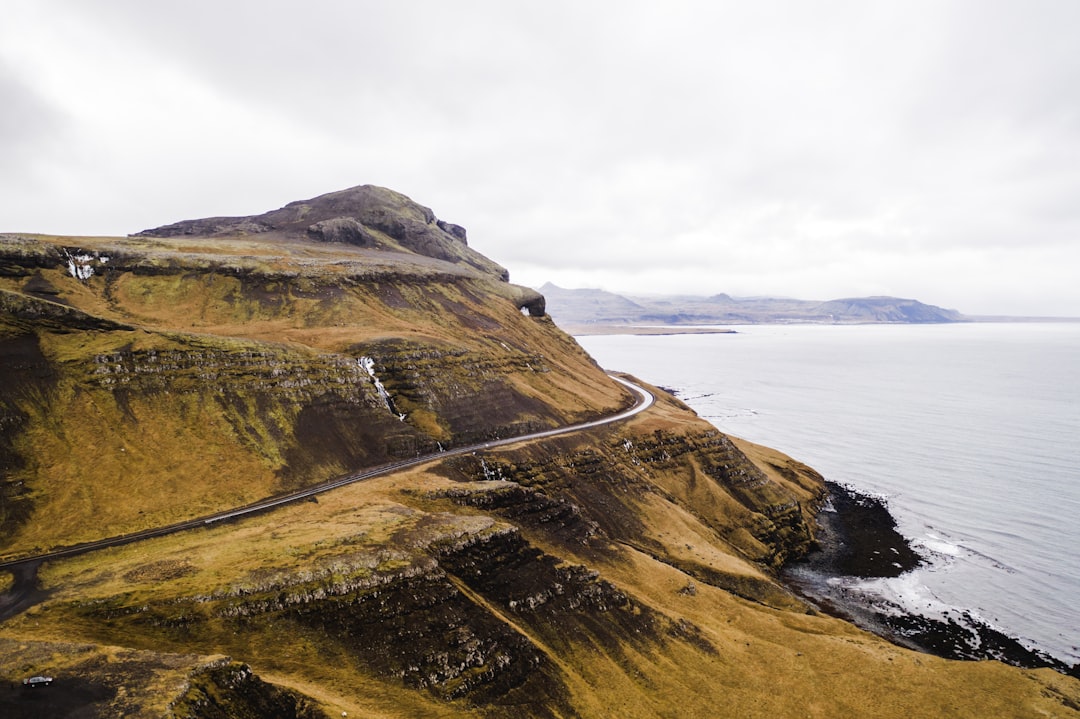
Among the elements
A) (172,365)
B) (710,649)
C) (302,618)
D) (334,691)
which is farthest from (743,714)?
(172,365)

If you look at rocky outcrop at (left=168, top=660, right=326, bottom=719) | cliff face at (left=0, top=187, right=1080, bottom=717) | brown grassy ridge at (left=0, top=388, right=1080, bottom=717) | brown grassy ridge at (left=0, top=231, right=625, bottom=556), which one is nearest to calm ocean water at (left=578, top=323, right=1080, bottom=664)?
cliff face at (left=0, top=187, right=1080, bottom=717)

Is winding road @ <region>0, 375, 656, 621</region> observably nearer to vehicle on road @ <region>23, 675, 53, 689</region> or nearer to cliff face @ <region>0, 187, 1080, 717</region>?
cliff face @ <region>0, 187, 1080, 717</region>

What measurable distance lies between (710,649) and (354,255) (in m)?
104

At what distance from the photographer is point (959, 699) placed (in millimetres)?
35156

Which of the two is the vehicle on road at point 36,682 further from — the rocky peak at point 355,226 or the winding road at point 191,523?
the rocky peak at point 355,226

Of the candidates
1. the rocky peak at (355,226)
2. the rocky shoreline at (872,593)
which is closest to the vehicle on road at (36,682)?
the rocky shoreline at (872,593)

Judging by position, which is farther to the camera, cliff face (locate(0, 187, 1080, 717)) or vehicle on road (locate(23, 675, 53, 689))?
cliff face (locate(0, 187, 1080, 717))

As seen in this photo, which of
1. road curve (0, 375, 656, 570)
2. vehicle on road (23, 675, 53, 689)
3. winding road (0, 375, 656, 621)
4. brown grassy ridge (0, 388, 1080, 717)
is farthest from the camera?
road curve (0, 375, 656, 570)

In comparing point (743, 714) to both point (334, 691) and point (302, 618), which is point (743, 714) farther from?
point (302, 618)

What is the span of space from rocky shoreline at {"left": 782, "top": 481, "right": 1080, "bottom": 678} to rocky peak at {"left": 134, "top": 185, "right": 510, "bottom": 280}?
383ft

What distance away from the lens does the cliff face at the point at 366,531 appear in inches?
1067

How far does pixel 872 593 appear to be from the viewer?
5597 centimetres

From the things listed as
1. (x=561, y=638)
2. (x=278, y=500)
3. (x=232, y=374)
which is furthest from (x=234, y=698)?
(x=232, y=374)

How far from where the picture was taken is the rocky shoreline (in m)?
46.0
